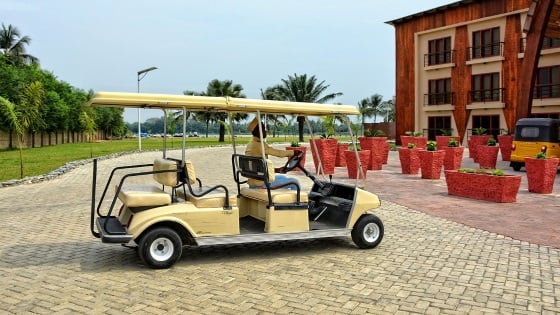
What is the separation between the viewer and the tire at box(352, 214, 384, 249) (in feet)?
23.6

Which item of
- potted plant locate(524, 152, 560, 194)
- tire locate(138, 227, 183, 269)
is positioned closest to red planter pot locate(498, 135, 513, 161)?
potted plant locate(524, 152, 560, 194)


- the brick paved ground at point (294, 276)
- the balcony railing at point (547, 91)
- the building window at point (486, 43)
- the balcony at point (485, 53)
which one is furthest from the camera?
the building window at point (486, 43)

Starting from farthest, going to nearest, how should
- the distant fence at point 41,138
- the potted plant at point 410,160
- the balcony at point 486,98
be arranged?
the distant fence at point 41,138 < the balcony at point 486,98 < the potted plant at point 410,160

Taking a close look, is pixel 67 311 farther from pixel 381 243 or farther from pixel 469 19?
pixel 469 19

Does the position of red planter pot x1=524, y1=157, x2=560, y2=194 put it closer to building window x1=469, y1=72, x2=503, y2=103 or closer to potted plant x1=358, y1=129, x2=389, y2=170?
potted plant x1=358, y1=129, x2=389, y2=170

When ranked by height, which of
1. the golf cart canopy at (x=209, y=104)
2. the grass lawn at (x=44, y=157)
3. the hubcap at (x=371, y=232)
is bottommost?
the hubcap at (x=371, y=232)

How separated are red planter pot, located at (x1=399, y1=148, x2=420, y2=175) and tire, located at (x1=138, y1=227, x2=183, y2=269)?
43.9ft

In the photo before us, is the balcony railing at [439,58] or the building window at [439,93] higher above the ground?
the balcony railing at [439,58]

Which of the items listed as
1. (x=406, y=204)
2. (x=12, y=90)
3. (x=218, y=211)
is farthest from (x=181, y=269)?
(x=12, y=90)

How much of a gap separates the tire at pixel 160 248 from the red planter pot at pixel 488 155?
1684 cm

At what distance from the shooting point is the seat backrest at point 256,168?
6688mm

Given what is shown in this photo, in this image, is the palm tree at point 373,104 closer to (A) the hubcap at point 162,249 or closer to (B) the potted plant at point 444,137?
(B) the potted plant at point 444,137

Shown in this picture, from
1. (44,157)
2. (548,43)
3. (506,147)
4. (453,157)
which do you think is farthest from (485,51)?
(44,157)

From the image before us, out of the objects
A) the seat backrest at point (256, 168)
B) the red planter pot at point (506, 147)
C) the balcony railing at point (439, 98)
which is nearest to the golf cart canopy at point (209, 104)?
the seat backrest at point (256, 168)
